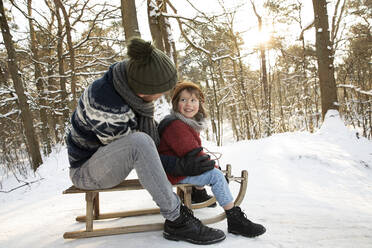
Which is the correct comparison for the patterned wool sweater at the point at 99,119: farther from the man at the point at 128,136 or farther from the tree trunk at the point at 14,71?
the tree trunk at the point at 14,71

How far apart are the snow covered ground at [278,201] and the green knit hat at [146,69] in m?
0.99

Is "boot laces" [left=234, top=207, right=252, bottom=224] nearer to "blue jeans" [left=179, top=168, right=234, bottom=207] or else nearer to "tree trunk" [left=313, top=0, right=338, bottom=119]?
"blue jeans" [left=179, top=168, right=234, bottom=207]

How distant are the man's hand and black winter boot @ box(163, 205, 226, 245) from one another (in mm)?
267

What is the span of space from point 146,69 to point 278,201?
192 centimetres

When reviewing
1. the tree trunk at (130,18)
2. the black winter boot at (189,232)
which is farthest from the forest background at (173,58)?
the black winter boot at (189,232)

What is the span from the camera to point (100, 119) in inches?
58.0

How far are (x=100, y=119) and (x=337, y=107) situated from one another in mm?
5891

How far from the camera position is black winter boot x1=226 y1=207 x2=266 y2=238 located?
1.65 meters

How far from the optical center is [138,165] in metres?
1.53

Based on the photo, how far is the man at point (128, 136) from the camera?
1494mm

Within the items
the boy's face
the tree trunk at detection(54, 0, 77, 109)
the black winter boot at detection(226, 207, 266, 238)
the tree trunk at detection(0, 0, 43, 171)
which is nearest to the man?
the black winter boot at detection(226, 207, 266, 238)

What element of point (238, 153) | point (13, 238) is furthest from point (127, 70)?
point (238, 153)

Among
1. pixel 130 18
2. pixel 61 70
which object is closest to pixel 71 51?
pixel 61 70

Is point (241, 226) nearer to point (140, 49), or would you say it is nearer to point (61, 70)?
point (140, 49)
